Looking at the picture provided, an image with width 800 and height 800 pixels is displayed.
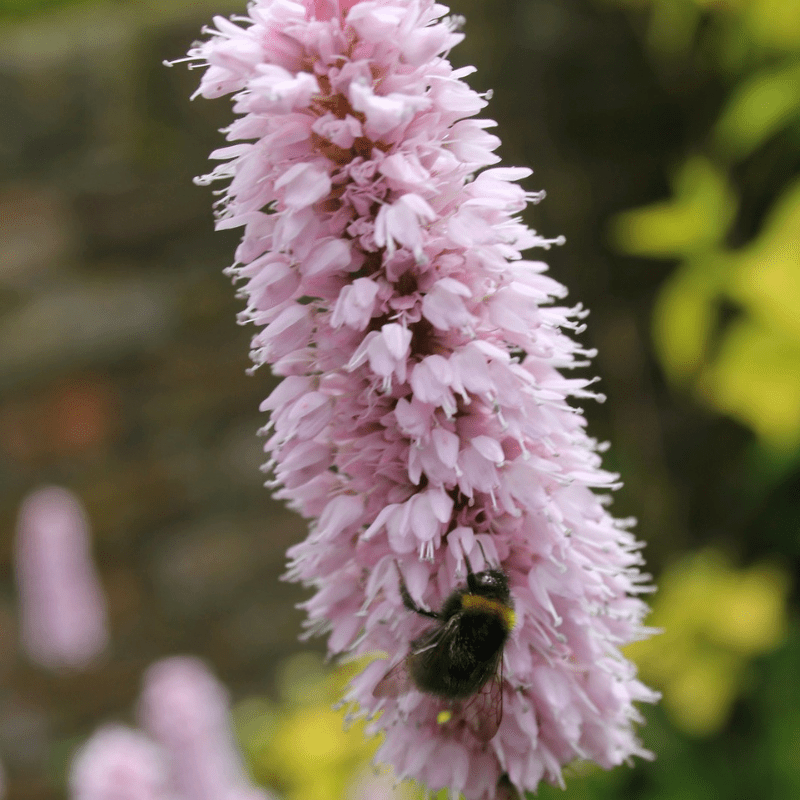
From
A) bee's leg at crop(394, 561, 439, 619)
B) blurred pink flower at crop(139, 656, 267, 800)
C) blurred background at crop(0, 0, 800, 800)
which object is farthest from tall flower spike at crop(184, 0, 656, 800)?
blurred background at crop(0, 0, 800, 800)

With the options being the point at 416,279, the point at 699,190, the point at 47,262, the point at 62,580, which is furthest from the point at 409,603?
the point at 47,262

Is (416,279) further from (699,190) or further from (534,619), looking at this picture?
(699,190)

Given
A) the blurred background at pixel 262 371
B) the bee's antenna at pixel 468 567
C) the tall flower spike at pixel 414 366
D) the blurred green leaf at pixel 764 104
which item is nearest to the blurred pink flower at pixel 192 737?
the blurred background at pixel 262 371

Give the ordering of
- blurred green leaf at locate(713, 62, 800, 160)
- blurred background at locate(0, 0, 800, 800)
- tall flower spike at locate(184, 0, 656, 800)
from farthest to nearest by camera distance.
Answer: blurred background at locate(0, 0, 800, 800)
blurred green leaf at locate(713, 62, 800, 160)
tall flower spike at locate(184, 0, 656, 800)

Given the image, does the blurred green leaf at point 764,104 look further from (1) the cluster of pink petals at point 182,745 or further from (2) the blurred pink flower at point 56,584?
(2) the blurred pink flower at point 56,584

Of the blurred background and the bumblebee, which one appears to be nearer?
the bumblebee

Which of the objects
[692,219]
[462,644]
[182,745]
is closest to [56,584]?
[182,745]

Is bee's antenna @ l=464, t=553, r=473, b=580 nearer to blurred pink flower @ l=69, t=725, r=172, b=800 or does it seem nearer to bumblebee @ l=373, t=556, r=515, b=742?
bumblebee @ l=373, t=556, r=515, b=742
